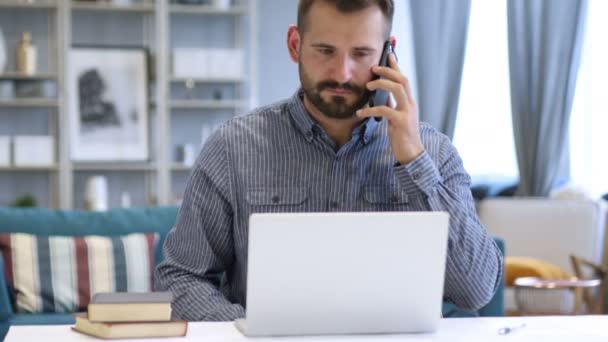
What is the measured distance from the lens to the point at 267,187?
7.29 ft

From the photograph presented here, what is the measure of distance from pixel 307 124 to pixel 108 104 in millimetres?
4395

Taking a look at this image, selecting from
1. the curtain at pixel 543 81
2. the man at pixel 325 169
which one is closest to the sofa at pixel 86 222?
the man at pixel 325 169

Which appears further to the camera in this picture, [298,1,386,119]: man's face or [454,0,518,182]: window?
[454,0,518,182]: window

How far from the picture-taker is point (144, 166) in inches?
253

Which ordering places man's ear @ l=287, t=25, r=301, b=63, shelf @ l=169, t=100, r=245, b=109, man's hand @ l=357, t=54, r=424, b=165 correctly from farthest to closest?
shelf @ l=169, t=100, r=245, b=109 < man's ear @ l=287, t=25, r=301, b=63 < man's hand @ l=357, t=54, r=424, b=165

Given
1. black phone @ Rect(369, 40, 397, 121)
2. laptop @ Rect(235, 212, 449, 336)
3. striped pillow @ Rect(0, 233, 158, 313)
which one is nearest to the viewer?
laptop @ Rect(235, 212, 449, 336)

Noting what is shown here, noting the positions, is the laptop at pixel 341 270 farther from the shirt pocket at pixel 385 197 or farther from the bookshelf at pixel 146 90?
the bookshelf at pixel 146 90

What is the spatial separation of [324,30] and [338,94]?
14cm

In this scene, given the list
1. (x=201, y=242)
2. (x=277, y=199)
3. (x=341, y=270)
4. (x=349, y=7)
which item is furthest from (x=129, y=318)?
(x=349, y=7)

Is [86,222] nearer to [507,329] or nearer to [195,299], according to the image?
[195,299]

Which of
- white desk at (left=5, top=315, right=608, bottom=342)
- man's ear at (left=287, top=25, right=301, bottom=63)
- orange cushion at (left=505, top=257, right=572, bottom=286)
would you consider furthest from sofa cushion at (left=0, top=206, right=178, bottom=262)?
white desk at (left=5, top=315, right=608, bottom=342)

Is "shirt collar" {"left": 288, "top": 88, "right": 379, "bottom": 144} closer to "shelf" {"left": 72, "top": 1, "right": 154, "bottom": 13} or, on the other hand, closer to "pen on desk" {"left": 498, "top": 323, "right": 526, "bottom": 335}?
"pen on desk" {"left": 498, "top": 323, "right": 526, "bottom": 335}

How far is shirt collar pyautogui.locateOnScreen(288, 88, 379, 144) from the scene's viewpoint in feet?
7.24

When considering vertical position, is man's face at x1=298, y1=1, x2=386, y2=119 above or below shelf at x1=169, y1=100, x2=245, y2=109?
above
